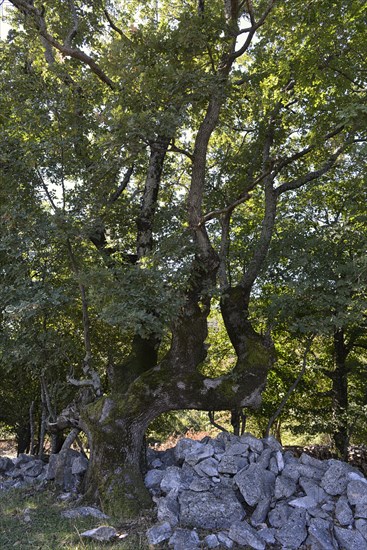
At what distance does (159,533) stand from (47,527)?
4.71ft

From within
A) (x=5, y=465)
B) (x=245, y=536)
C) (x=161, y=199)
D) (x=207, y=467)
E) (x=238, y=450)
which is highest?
(x=161, y=199)

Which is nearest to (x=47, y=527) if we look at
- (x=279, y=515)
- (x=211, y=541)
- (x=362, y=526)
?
(x=211, y=541)

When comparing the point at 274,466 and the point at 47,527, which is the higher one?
the point at 274,466

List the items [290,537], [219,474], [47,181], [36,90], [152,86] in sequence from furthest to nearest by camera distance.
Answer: [47,181], [36,90], [152,86], [219,474], [290,537]

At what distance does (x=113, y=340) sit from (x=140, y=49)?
618cm

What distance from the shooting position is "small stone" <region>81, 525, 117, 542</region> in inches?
180

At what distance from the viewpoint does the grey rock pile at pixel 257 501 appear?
449cm

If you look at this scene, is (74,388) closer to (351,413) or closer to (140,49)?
(351,413)

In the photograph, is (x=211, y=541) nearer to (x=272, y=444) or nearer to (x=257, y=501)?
(x=257, y=501)

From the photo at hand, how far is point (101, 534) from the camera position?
4.62 m

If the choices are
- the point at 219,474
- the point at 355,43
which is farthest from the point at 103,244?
the point at 355,43

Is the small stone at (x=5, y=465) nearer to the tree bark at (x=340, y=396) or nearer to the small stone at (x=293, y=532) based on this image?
the small stone at (x=293, y=532)

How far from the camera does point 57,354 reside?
8.20 meters

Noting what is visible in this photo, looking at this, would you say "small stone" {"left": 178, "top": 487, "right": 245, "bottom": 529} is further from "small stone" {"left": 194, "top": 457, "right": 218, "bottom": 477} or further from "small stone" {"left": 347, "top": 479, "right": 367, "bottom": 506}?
"small stone" {"left": 347, "top": 479, "right": 367, "bottom": 506}
